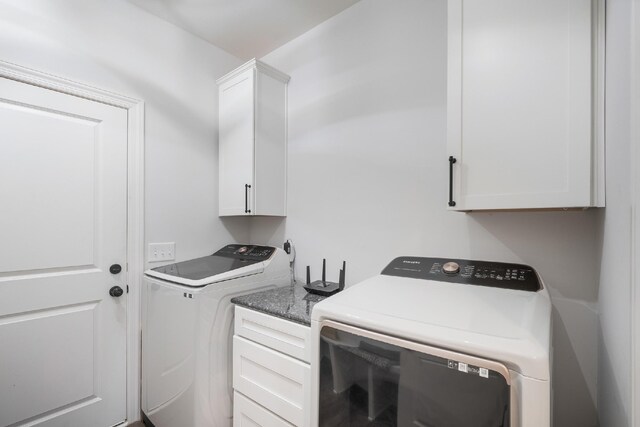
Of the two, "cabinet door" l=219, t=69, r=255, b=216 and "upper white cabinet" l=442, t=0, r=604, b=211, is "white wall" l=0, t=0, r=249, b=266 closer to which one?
"cabinet door" l=219, t=69, r=255, b=216

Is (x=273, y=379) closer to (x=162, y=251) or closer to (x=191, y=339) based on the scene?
(x=191, y=339)

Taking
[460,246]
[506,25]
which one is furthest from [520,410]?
[506,25]

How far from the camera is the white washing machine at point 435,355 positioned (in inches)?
24.5

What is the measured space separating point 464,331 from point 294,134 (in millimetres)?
1805

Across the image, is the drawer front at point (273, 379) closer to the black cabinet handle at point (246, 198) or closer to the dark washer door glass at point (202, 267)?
the dark washer door glass at point (202, 267)

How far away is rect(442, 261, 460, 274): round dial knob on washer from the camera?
4.17 feet

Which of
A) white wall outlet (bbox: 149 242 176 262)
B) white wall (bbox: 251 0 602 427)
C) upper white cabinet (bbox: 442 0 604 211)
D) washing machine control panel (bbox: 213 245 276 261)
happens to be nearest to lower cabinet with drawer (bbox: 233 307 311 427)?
washing machine control panel (bbox: 213 245 276 261)

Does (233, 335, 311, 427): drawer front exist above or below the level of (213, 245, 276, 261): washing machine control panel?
below

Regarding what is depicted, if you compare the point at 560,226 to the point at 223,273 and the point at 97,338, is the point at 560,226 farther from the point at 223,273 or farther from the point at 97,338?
the point at 97,338

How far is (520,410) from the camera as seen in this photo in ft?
1.99

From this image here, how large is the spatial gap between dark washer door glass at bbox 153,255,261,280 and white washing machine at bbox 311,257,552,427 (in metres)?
0.95

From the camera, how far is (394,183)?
5.35 ft

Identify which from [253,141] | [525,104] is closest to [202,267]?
[253,141]

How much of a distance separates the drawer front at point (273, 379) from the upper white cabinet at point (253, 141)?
0.93 meters
